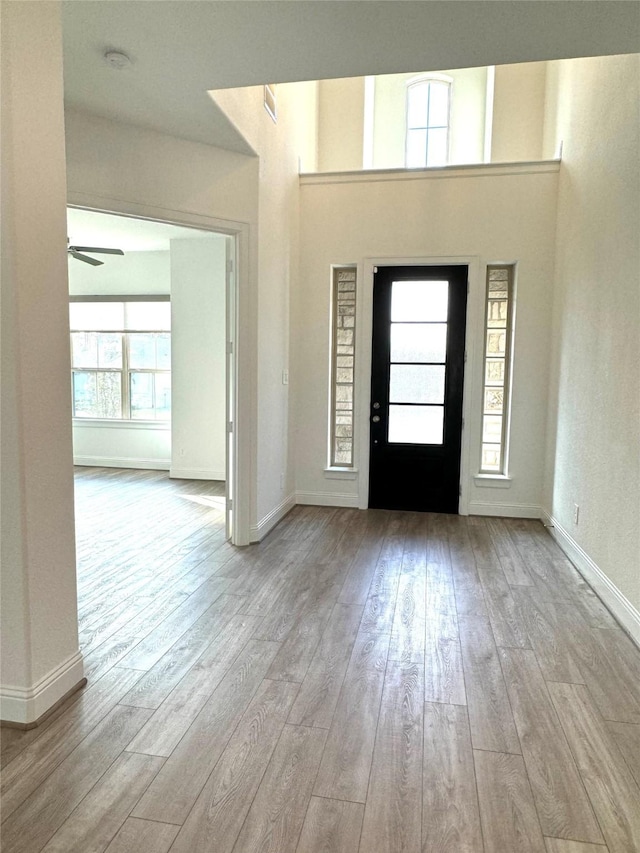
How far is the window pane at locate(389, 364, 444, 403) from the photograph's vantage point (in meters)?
5.08

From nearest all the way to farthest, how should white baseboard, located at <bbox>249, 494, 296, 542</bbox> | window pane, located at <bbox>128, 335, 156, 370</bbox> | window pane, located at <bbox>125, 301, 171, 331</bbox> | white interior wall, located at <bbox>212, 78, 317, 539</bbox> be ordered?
1. white interior wall, located at <bbox>212, 78, 317, 539</bbox>
2. white baseboard, located at <bbox>249, 494, 296, 542</bbox>
3. window pane, located at <bbox>125, 301, 171, 331</bbox>
4. window pane, located at <bbox>128, 335, 156, 370</bbox>

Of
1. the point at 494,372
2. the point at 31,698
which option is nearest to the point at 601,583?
the point at 494,372

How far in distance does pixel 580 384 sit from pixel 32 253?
3522 mm

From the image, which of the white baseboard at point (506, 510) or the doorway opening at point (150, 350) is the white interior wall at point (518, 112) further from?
the white baseboard at point (506, 510)

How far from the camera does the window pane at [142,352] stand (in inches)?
286

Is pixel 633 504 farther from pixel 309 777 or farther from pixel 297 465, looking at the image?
pixel 297 465

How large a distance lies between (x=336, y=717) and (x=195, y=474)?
4865 millimetres

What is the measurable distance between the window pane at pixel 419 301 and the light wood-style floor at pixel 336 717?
230 cm

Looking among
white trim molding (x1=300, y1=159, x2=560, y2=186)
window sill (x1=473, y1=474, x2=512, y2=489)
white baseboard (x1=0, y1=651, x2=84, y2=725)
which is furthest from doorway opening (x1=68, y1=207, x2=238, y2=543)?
white baseboard (x1=0, y1=651, x2=84, y2=725)

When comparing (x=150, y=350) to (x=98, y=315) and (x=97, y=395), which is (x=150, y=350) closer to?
(x=98, y=315)

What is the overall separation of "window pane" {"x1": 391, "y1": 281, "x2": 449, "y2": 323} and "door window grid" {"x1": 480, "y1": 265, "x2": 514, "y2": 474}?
421 millimetres

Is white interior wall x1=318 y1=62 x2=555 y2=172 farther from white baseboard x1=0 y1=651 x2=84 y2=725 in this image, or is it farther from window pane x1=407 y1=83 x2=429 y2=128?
white baseboard x1=0 y1=651 x2=84 y2=725

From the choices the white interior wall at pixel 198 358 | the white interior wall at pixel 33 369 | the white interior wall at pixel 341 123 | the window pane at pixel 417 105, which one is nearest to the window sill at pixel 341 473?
the white interior wall at pixel 198 358

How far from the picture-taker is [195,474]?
22.1 ft
